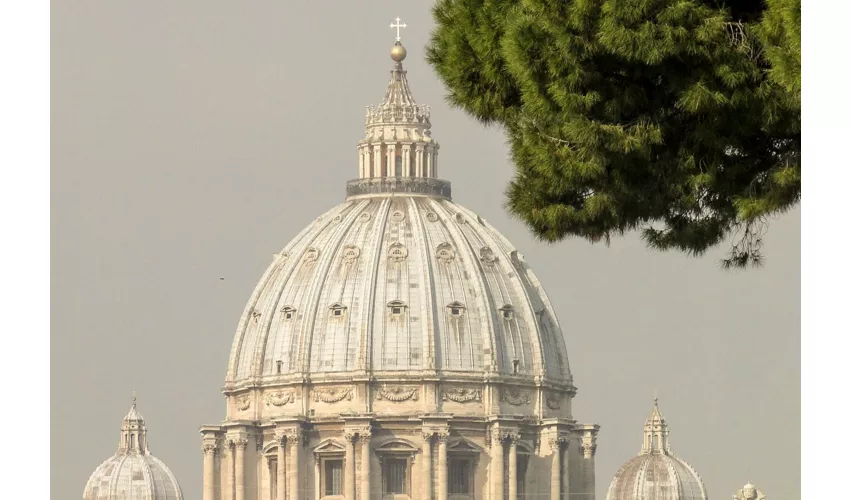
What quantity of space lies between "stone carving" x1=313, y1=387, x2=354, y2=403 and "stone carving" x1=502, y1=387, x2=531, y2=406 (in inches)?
221

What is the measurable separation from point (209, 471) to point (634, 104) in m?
76.7

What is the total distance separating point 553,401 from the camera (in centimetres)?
Answer: 9575

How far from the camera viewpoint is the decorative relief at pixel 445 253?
94.2 meters

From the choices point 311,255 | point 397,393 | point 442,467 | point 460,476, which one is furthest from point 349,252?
point 460,476

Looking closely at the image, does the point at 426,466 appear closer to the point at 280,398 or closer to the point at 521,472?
the point at 521,472

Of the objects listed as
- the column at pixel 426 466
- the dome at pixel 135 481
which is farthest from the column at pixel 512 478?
the dome at pixel 135 481

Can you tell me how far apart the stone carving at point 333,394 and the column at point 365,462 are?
83.4 inches

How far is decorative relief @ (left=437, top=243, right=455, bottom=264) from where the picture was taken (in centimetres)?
9422

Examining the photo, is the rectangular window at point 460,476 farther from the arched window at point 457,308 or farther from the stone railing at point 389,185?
the stone railing at point 389,185

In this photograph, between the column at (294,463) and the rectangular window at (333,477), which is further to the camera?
the rectangular window at (333,477)

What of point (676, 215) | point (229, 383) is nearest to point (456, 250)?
point (229, 383)

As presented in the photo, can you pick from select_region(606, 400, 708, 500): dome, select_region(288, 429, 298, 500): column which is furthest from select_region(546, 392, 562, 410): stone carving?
select_region(288, 429, 298, 500): column

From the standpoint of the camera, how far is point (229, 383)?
3767 inches
